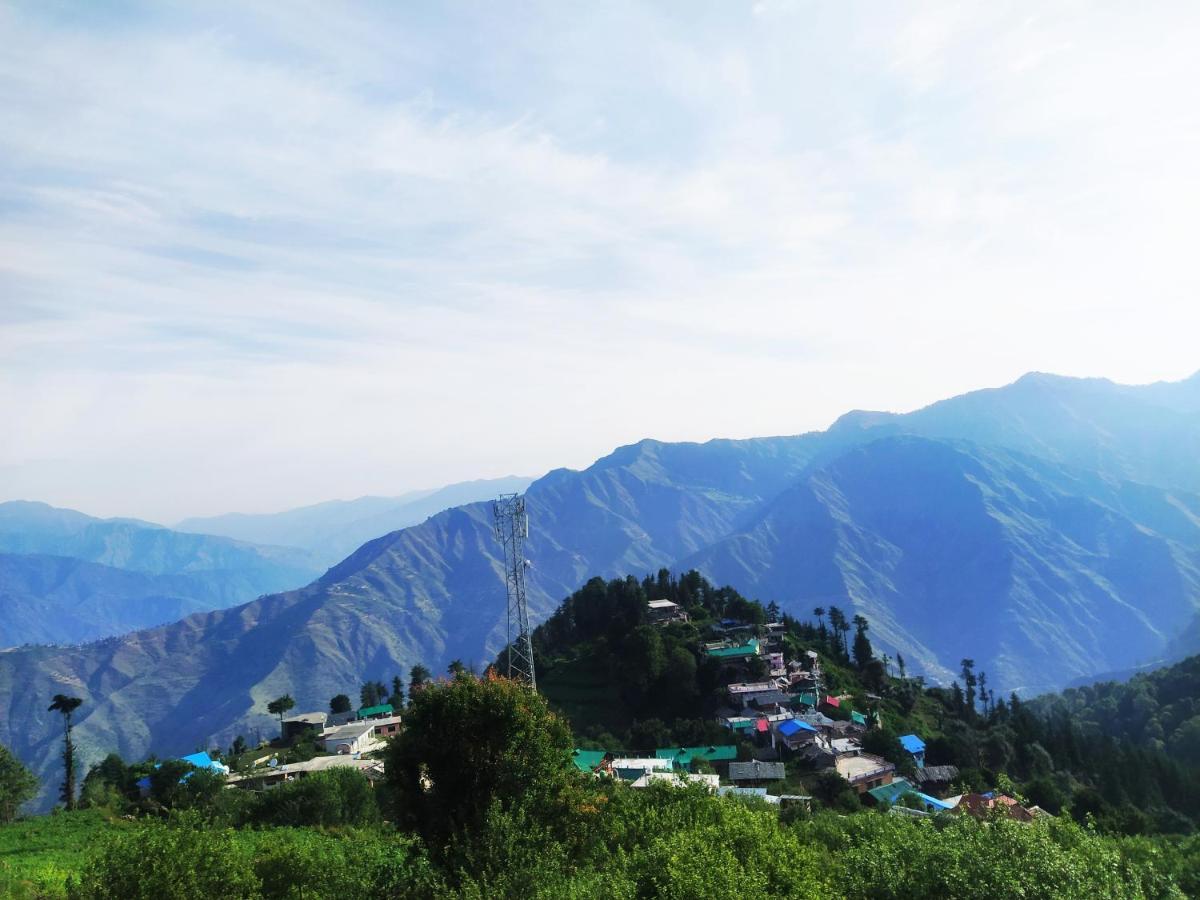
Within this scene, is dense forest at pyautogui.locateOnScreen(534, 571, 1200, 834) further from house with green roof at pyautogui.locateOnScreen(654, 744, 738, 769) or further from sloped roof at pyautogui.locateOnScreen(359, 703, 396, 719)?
sloped roof at pyautogui.locateOnScreen(359, 703, 396, 719)

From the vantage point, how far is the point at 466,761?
858 inches

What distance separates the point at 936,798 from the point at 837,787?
9187 mm

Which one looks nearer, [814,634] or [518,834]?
[518,834]

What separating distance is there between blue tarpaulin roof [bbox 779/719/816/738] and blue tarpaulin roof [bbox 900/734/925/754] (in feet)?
24.9

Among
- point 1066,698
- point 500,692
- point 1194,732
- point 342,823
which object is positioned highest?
point 500,692

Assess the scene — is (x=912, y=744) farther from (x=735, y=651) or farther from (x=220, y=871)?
(x=220, y=871)

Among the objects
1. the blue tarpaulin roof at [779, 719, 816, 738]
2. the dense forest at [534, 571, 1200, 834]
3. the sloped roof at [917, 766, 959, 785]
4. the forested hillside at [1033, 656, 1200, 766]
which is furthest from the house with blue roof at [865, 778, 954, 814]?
the forested hillside at [1033, 656, 1200, 766]

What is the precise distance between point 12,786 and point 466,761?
4260cm

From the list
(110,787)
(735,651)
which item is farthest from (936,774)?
(110,787)

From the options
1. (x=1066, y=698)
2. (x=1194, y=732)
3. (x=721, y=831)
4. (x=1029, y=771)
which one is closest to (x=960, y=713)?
(x=1029, y=771)

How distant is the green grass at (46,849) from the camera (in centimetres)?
2066

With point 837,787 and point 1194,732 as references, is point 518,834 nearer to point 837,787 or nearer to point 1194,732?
point 837,787

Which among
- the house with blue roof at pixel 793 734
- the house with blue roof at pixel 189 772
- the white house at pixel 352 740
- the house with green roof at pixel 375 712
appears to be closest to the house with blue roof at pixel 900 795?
the house with blue roof at pixel 793 734

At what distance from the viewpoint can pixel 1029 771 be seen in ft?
221
